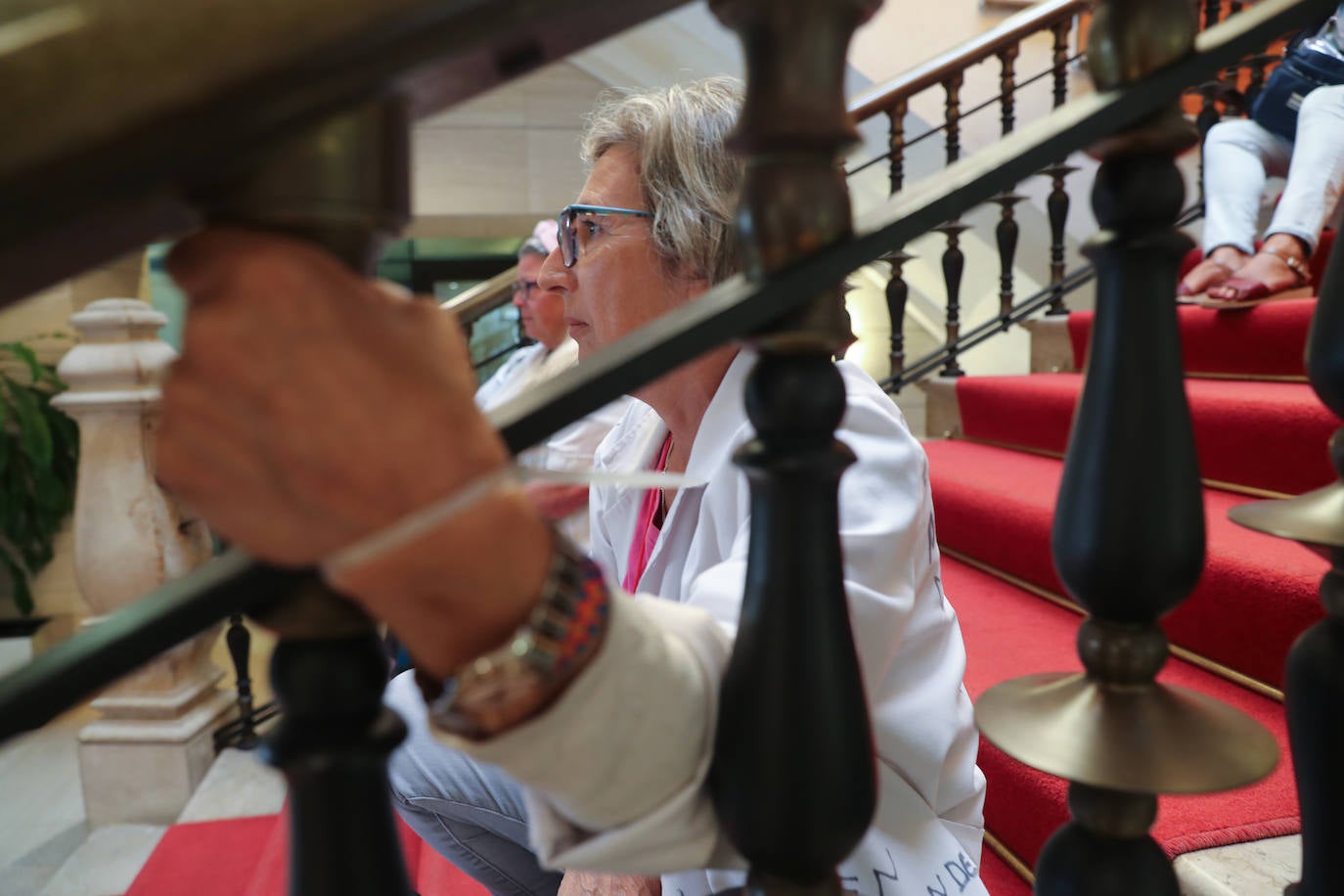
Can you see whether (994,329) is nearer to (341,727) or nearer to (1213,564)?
(1213,564)

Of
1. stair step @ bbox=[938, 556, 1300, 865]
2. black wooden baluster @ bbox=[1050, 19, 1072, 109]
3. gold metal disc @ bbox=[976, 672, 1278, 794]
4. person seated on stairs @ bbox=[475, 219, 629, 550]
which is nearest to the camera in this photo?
gold metal disc @ bbox=[976, 672, 1278, 794]

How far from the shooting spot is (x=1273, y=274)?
183 cm

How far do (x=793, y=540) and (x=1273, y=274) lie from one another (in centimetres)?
196

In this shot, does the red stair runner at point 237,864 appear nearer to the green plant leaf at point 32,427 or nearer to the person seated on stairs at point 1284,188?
the person seated on stairs at point 1284,188

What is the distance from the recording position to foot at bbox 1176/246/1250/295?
197 cm

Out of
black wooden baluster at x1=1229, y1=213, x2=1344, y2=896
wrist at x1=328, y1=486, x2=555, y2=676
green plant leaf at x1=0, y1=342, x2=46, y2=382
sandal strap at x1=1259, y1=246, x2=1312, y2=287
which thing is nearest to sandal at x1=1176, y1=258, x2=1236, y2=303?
sandal strap at x1=1259, y1=246, x2=1312, y2=287

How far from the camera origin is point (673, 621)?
393 mm

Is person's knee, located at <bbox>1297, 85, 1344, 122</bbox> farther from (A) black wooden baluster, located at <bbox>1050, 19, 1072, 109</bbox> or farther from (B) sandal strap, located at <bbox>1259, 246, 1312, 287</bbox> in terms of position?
(A) black wooden baluster, located at <bbox>1050, 19, 1072, 109</bbox>

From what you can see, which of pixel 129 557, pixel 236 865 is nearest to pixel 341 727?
pixel 236 865

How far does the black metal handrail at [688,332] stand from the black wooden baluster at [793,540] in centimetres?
1

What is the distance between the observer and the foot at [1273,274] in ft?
5.98

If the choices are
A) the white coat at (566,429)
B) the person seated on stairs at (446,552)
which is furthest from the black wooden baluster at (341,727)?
the white coat at (566,429)

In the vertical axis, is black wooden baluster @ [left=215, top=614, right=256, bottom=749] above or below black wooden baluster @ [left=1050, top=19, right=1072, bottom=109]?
below

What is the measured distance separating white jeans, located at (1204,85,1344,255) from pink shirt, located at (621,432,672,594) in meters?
1.56
